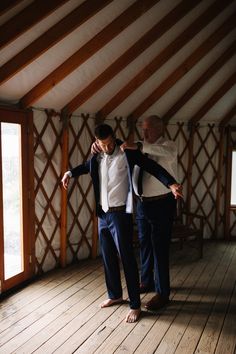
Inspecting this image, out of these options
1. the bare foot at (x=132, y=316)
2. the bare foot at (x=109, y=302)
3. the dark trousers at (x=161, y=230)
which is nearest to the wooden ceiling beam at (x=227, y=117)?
the dark trousers at (x=161, y=230)

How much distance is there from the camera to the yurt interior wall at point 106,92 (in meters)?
2.37

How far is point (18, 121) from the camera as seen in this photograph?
2963mm

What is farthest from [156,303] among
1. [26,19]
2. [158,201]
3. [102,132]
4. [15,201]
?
[26,19]

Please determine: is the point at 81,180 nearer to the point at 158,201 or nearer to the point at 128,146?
the point at 158,201

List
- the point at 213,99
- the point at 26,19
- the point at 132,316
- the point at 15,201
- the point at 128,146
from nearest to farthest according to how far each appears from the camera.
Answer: the point at 26,19
the point at 128,146
the point at 132,316
the point at 15,201
the point at 213,99

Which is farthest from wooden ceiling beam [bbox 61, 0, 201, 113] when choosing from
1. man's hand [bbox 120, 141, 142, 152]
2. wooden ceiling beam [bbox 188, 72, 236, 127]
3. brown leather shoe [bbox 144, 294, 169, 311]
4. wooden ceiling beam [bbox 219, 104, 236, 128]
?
wooden ceiling beam [bbox 219, 104, 236, 128]

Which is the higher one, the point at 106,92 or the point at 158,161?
the point at 106,92

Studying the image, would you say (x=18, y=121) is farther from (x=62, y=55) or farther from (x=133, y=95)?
(x=133, y=95)

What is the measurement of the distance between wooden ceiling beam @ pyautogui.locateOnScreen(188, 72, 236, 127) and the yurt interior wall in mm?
13

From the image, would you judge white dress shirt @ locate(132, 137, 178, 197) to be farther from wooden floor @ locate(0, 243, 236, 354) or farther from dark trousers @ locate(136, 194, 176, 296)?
wooden floor @ locate(0, 243, 236, 354)

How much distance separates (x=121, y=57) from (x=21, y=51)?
3.17ft

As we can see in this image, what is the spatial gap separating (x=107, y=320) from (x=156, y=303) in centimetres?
40

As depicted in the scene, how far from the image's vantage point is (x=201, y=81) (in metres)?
3.88

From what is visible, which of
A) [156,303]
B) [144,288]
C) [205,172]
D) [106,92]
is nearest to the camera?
[156,303]
